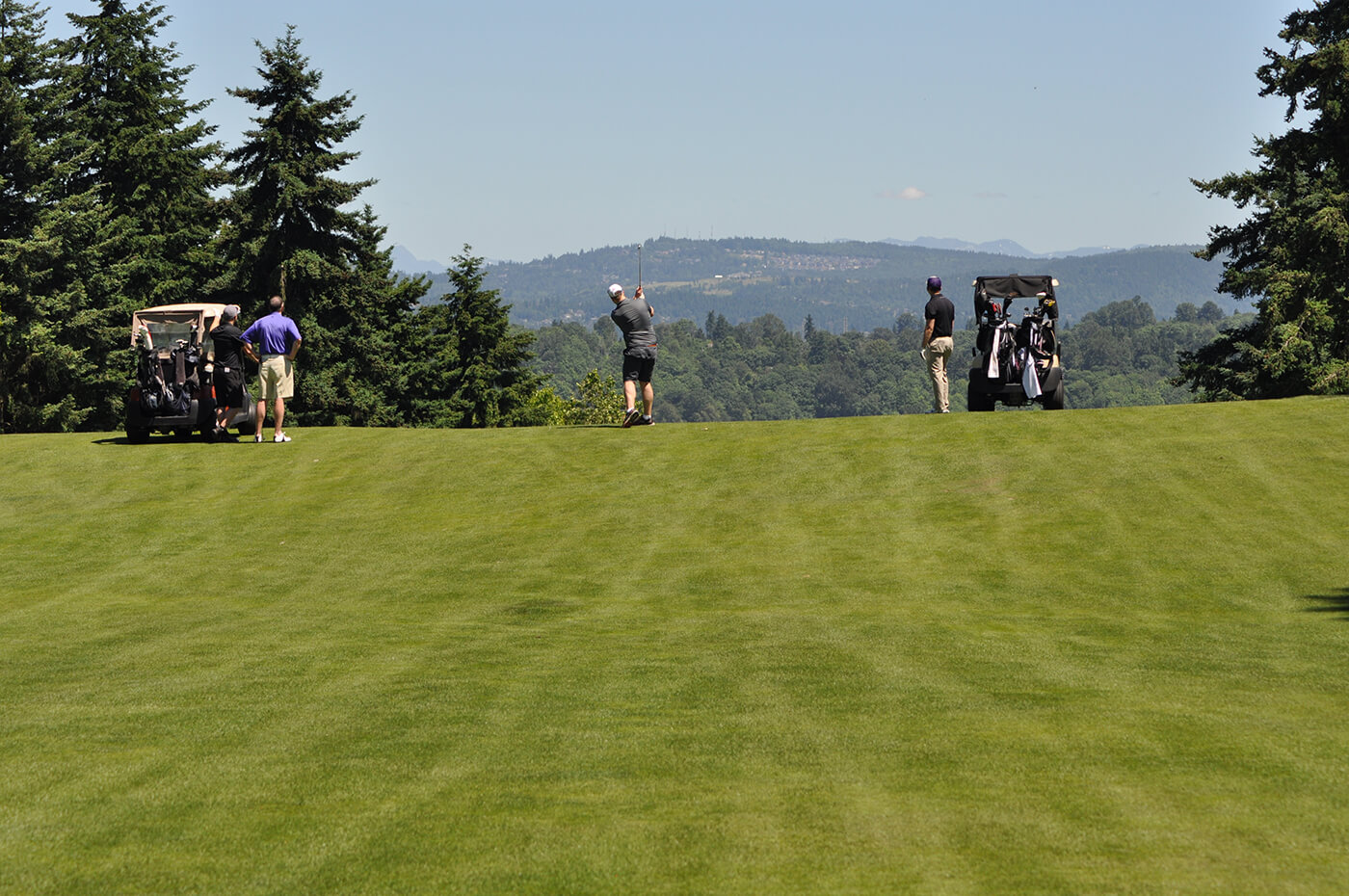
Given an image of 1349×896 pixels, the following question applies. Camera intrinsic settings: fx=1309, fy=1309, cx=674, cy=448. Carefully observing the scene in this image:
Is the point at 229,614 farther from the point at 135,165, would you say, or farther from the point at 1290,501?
the point at 135,165

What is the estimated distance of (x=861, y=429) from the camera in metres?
20.6

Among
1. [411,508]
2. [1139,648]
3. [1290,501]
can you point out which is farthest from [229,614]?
[1290,501]

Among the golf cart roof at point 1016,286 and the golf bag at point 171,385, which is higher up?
the golf cart roof at point 1016,286

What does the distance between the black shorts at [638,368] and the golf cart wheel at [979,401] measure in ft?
19.5

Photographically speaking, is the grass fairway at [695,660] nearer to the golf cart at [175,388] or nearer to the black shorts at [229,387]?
the golf cart at [175,388]

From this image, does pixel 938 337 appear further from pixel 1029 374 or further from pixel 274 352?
pixel 274 352

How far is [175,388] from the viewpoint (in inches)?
883

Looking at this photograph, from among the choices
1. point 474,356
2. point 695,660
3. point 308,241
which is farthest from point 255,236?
point 695,660

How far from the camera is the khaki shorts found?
21672 millimetres

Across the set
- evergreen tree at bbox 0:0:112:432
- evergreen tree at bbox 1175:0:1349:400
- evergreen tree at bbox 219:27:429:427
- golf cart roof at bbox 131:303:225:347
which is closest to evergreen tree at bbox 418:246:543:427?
evergreen tree at bbox 219:27:429:427

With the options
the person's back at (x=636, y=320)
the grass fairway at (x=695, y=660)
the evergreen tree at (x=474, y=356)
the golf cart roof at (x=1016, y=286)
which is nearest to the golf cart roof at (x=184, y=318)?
the grass fairway at (x=695, y=660)

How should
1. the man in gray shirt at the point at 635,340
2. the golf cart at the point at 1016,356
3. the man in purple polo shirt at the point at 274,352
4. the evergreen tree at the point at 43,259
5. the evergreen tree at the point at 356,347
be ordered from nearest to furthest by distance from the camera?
the man in gray shirt at the point at 635,340 < the man in purple polo shirt at the point at 274,352 < the golf cart at the point at 1016,356 < the evergreen tree at the point at 43,259 < the evergreen tree at the point at 356,347

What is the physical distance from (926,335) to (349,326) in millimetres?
44480

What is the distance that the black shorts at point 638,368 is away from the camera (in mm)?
21266
